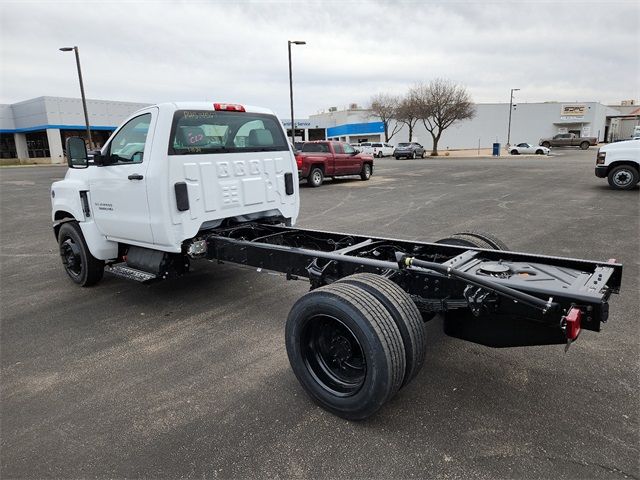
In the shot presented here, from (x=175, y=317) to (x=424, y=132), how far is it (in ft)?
242

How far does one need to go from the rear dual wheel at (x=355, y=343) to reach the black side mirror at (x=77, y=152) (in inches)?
145

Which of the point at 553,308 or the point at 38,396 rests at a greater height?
the point at 553,308

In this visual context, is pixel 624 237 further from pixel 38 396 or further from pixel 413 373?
pixel 38 396

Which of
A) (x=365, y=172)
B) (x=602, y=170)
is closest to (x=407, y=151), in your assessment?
(x=365, y=172)

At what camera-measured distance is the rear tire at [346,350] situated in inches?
109

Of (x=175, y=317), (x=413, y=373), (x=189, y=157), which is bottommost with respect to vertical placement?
(x=175, y=317)

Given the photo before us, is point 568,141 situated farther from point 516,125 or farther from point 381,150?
point 381,150

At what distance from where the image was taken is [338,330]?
10.6 ft

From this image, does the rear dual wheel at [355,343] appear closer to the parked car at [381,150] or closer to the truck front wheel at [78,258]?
the truck front wheel at [78,258]

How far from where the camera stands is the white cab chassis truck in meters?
2.86

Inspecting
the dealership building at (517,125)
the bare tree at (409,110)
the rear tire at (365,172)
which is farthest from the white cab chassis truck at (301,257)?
the dealership building at (517,125)

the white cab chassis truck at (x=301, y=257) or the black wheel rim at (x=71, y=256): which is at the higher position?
the white cab chassis truck at (x=301, y=257)

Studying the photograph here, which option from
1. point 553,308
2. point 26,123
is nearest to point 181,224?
point 553,308

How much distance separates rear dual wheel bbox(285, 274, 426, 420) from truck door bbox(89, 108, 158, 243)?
8.11 ft
